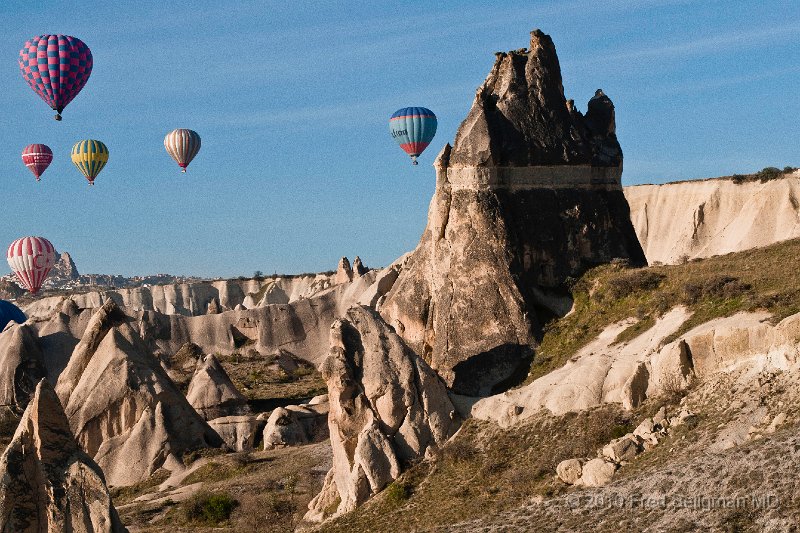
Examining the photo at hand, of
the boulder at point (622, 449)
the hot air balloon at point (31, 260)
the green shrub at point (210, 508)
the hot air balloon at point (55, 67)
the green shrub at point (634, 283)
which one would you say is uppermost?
the hot air balloon at point (55, 67)

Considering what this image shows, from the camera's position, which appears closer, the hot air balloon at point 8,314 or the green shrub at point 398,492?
the green shrub at point 398,492

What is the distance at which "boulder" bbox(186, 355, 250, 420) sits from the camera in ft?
137

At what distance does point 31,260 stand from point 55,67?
1881 centimetres

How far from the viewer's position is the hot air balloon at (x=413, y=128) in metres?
73.2

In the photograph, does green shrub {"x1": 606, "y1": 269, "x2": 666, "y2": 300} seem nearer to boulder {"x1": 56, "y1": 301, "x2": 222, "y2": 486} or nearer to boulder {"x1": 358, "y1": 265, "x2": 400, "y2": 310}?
boulder {"x1": 56, "y1": 301, "x2": 222, "y2": 486}

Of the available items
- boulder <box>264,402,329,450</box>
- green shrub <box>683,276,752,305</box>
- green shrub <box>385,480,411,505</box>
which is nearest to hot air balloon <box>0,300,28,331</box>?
boulder <box>264,402,329,450</box>

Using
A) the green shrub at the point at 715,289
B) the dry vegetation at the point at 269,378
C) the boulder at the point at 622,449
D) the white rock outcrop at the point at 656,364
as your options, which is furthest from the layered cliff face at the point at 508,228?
the dry vegetation at the point at 269,378

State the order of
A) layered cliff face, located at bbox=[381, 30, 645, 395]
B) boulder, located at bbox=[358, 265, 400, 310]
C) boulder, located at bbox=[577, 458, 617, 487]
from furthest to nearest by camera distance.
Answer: boulder, located at bbox=[358, 265, 400, 310]
layered cliff face, located at bbox=[381, 30, 645, 395]
boulder, located at bbox=[577, 458, 617, 487]

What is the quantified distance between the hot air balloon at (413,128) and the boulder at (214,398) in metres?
32.6

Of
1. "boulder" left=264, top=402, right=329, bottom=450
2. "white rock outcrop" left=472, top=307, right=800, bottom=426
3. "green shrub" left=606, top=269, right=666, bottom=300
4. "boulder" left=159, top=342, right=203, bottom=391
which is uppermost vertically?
"green shrub" left=606, top=269, right=666, bottom=300

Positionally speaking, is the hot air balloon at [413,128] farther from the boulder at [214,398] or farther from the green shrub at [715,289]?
the green shrub at [715,289]

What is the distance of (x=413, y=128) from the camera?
73.2 m

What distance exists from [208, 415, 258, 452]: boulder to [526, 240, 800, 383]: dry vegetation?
8671 mm

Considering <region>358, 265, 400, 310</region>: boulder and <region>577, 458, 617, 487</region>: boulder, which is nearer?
<region>577, 458, 617, 487</region>: boulder
